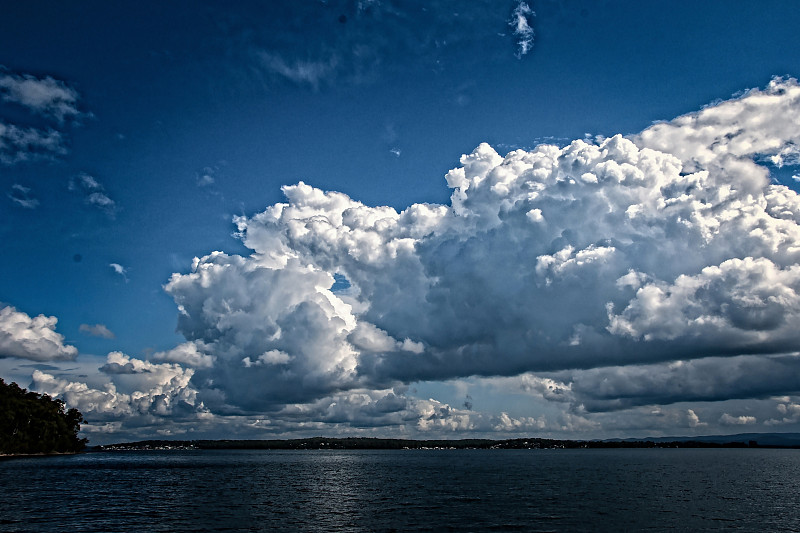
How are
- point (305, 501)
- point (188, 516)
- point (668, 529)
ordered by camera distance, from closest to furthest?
1. point (668, 529)
2. point (188, 516)
3. point (305, 501)

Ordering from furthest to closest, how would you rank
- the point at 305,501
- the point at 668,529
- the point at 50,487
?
the point at 50,487 < the point at 305,501 < the point at 668,529

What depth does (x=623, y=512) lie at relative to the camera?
243 ft

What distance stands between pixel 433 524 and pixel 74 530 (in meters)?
40.6

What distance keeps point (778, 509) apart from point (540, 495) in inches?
1361

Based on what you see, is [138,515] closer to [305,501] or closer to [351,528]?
[305,501]

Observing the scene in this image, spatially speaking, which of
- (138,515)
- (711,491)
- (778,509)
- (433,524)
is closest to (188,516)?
(138,515)

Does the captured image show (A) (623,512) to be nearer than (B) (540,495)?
Yes

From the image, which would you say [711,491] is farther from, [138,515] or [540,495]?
[138,515]

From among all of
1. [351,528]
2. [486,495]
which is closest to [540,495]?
[486,495]

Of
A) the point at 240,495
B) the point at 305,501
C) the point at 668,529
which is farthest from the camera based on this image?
the point at 240,495

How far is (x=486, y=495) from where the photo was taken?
96375 mm

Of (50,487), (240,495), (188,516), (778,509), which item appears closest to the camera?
(188,516)

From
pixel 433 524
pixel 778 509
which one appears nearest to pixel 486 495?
pixel 433 524

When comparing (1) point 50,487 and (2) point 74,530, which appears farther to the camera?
(1) point 50,487
